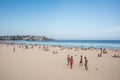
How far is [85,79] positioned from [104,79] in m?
1.58

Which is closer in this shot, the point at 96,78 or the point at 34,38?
the point at 96,78

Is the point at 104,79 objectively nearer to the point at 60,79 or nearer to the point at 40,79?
the point at 60,79

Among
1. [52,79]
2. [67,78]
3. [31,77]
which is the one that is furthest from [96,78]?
[31,77]

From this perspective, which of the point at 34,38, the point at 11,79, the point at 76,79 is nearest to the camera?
the point at 11,79

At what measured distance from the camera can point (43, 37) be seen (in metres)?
197

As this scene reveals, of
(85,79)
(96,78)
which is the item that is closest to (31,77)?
(85,79)

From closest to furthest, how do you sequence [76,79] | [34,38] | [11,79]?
[11,79] → [76,79] → [34,38]

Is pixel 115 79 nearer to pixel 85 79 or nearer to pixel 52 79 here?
pixel 85 79

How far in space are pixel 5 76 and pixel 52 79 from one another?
12.3 feet

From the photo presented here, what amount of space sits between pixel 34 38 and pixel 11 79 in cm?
17946

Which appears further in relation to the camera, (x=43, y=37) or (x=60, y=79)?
(x=43, y=37)

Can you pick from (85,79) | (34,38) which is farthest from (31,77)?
(34,38)

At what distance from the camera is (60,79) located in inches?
420

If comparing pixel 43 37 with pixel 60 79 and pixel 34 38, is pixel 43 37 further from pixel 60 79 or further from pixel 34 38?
pixel 60 79
